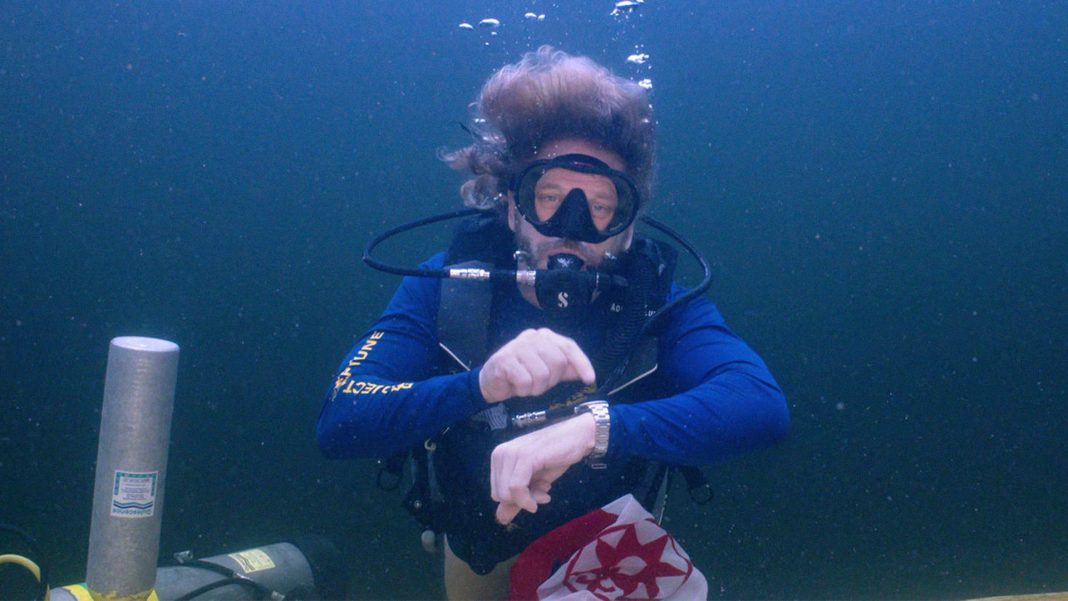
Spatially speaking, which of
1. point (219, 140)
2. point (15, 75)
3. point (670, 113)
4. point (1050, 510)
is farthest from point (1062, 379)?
point (15, 75)

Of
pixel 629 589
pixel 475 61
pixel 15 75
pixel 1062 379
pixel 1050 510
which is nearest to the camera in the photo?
pixel 629 589

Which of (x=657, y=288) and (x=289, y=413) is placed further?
(x=289, y=413)

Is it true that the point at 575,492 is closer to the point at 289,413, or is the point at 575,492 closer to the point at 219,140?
the point at 289,413

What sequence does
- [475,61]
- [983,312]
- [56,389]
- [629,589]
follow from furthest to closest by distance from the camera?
[983,312]
[475,61]
[56,389]
[629,589]

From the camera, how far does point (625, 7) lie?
1215 centimetres

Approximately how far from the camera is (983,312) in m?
17.0

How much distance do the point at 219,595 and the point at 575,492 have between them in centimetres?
134

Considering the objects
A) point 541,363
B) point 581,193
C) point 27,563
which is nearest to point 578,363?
point 541,363

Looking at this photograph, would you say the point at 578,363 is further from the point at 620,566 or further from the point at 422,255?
the point at 422,255

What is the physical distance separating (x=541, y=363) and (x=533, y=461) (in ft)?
0.76

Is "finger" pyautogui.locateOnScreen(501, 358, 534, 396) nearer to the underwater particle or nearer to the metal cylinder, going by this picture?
the metal cylinder

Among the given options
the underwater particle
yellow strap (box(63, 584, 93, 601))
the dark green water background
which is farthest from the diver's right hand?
the underwater particle

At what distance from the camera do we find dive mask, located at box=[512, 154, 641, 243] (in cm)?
227

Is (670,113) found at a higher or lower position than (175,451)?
higher
